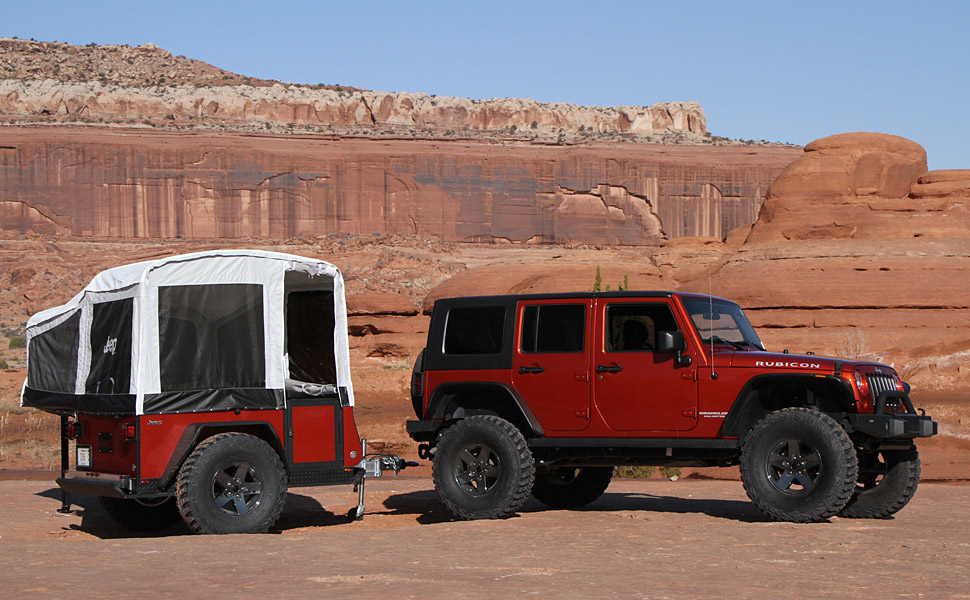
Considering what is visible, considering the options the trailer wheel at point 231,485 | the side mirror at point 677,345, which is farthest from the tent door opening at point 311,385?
the side mirror at point 677,345

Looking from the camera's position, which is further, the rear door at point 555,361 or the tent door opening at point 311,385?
the rear door at point 555,361

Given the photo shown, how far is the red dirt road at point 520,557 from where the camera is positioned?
6.73 metres

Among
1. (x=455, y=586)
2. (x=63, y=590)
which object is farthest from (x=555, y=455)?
(x=63, y=590)

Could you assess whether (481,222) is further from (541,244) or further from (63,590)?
(63,590)

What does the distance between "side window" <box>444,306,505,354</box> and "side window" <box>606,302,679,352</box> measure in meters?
1.19

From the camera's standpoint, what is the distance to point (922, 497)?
12.5 meters

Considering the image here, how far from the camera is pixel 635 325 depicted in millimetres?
10719

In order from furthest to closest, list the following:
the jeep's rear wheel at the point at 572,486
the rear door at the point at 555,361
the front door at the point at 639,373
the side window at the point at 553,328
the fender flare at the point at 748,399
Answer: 1. the jeep's rear wheel at the point at 572,486
2. the side window at the point at 553,328
3. the rear door at the point at 555,361
4. the front door at the point at 639,373
5. the fender flare at the point at 748,399

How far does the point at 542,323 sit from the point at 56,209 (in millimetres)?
89206

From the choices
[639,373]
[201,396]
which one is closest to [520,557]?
[639,373]

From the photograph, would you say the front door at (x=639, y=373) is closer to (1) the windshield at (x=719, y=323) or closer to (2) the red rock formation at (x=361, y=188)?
(1) the windshield at (x=719, y=323)

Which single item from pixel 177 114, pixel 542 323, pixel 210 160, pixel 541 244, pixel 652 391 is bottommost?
pixel 652 391

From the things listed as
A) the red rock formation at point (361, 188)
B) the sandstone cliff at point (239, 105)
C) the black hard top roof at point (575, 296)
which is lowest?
the black hard top roof at point (575, 296)

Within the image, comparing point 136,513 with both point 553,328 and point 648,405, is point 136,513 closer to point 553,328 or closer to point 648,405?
point 553,328
